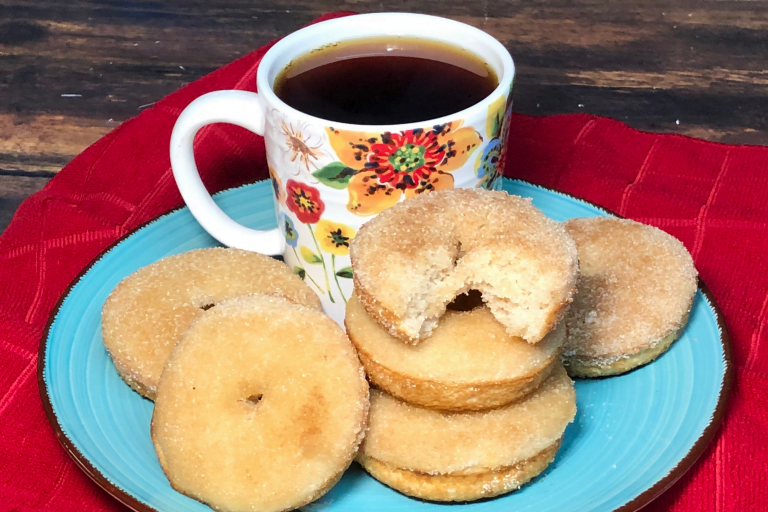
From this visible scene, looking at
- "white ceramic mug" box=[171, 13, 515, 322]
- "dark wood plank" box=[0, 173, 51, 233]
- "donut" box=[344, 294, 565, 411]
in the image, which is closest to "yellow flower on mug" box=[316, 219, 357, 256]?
"white ceramic mug" box=[171, 13, 515, 322]

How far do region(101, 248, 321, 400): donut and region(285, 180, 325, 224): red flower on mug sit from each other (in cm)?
8

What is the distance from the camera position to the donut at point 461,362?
2.59 ft

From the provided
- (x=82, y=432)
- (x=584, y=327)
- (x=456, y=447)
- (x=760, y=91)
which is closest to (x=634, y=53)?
(x=760, y=91)

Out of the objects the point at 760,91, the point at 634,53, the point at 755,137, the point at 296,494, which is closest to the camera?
the point at 296,494

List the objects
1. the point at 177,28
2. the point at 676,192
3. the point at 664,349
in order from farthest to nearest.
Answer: the point at 177,28, the point at 676,192, the point at 664,349

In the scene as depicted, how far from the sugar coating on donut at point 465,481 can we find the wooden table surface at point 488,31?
1063mm

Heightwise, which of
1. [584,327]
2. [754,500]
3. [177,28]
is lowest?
[177,28]

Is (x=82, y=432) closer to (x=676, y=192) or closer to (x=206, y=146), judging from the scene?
(x=206, y=146)

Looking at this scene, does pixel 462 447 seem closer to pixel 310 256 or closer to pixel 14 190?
pixel 310 256

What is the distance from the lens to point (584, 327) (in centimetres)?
97

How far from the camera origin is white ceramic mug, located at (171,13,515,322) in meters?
0.94

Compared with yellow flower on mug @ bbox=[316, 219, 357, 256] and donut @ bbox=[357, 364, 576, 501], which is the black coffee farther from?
donut @ bbox=[357, 364, 576, 501]

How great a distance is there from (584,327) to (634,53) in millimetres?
1366

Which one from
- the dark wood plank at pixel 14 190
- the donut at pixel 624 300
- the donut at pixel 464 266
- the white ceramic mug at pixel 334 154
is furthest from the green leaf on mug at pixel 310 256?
the dark wood plank at pixel 14 190
